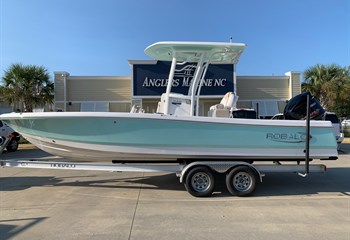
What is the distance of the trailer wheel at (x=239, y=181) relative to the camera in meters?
6.71

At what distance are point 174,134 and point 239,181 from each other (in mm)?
1701

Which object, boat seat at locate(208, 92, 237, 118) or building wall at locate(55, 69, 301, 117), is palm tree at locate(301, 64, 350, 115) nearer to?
building wall at locate(55, 69, 301, 117)

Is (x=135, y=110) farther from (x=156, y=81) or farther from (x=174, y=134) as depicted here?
(x=156, y=81)

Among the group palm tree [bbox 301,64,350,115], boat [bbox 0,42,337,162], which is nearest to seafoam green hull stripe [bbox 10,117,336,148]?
boat [bbox 0,42,337,162]

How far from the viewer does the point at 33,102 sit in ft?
66.9

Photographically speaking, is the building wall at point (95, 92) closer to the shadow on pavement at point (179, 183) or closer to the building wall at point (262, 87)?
the building wall at point (262, 87)

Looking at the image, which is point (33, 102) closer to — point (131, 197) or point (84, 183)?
point (84, 183)

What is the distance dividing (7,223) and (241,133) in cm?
453

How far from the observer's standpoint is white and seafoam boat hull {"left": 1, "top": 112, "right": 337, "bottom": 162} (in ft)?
21.5

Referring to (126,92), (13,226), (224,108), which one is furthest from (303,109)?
(126,92)

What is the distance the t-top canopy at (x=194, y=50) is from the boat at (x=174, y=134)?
0.07 feet

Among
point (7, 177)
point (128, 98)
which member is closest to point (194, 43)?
point (7, 177)

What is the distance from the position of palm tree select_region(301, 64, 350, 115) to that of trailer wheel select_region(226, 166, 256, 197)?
19.9 metres

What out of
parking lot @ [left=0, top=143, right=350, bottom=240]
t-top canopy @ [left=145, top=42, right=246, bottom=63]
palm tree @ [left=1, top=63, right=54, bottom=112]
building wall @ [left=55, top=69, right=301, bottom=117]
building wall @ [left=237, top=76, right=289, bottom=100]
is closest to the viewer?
Result: parking lot @ [left=0, top=143, right=350, bottom=240]
